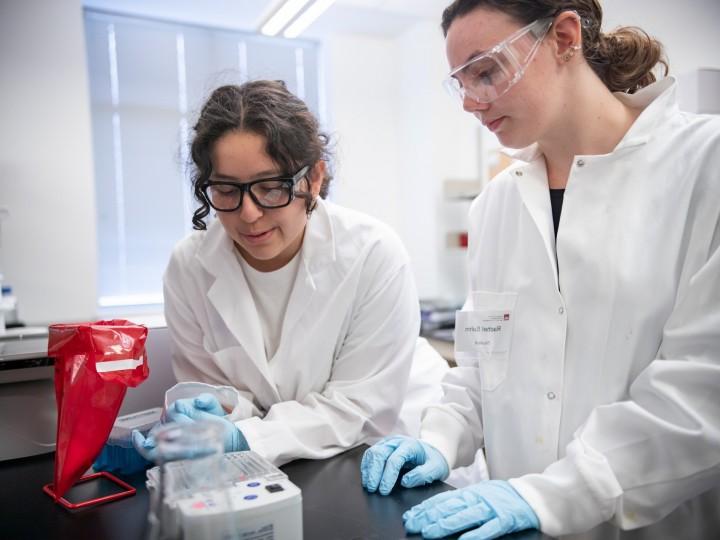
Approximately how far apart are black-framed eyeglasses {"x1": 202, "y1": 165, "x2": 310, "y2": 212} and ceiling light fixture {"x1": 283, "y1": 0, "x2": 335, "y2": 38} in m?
1.57

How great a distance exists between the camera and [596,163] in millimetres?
1059

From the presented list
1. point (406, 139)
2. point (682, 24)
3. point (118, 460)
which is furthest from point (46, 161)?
point (682, 24)

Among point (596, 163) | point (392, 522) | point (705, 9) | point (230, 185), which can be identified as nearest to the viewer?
point (392, 522)

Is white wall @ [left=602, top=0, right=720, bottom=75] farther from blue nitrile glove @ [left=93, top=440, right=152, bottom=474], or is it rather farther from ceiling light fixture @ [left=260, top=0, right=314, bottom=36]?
blue nitrile glove @ [left=93, top=440, right=152, bottom=474]

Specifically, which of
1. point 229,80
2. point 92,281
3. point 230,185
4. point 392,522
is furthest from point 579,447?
point 92,281

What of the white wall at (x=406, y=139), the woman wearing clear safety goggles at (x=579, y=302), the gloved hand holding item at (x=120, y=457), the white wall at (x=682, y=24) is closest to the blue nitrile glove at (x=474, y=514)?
the woman wearing clear safety goggles at (x=579, y=302)

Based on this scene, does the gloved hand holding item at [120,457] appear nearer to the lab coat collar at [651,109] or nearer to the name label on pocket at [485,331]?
the name label on pocket at [485,331]

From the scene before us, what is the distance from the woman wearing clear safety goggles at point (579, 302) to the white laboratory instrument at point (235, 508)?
200 mm

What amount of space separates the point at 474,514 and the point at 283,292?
818mm

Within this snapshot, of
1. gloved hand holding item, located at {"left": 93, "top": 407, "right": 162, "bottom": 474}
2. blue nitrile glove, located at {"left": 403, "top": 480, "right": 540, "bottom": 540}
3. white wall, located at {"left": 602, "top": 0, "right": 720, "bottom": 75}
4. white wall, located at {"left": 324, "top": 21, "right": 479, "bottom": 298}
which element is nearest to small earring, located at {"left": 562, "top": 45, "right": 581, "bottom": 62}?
blue nitrile glove, located at {"left": 403, "top": 480, "right": 540, "bottom": 540}

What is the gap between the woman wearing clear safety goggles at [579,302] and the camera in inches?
34.4

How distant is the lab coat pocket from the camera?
114cm

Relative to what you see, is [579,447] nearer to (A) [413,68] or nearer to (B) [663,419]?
(B) [663,419]

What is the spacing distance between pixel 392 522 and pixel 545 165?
80 cm
